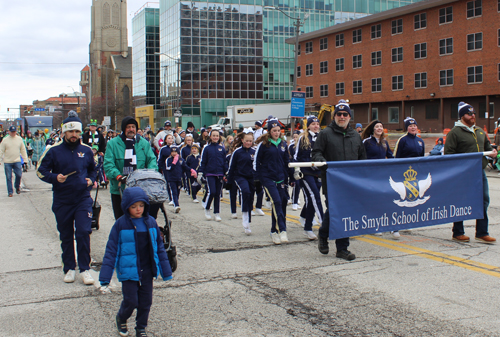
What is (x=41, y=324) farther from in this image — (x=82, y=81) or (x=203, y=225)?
(x=82, y=81)

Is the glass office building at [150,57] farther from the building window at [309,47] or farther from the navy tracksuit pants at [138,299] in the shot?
the navy tracksuit pants at [138,299]

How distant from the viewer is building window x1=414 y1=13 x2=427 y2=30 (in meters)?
45.6

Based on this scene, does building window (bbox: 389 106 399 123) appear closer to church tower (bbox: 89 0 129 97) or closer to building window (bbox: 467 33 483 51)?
building window (bbox: 467 33 483 51)

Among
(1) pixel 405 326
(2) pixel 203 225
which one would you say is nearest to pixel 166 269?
(1) pixel 405 326

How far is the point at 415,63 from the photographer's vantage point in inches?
1837

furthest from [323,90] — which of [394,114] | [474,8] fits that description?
[474,8]

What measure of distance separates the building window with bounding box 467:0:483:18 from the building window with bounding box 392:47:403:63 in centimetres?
745

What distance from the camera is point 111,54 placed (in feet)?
343

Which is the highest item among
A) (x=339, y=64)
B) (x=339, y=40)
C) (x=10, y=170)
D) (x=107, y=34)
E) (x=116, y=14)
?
(x=116, y=14)

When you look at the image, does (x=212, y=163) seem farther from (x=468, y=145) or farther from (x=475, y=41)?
(x=475, y=41)

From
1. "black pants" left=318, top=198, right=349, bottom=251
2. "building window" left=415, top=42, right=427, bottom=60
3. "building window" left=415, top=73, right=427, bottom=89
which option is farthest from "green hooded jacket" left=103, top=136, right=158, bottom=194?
"building window" left=415, top=42, right=427, bottom=60

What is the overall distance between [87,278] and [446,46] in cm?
4433

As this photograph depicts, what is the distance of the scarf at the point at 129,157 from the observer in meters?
6.89

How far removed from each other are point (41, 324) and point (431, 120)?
4654 centimetres
